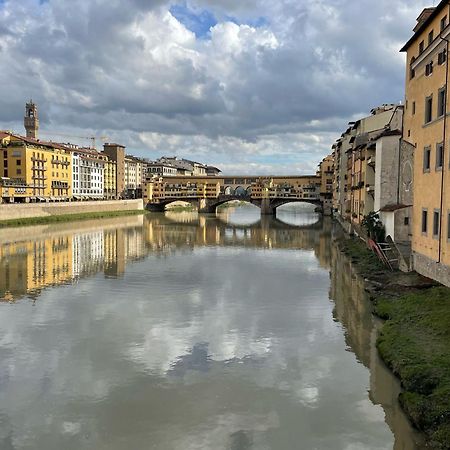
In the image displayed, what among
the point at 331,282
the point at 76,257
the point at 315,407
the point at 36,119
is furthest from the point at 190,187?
the point at 315,407

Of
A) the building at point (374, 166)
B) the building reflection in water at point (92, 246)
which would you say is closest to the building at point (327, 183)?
the building reflection in water at point (92, 246)

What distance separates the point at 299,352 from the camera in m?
16.1

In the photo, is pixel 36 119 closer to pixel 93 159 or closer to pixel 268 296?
pixel 93 159

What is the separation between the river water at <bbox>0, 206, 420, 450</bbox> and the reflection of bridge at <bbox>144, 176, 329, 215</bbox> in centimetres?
6849

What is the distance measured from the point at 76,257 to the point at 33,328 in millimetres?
19803

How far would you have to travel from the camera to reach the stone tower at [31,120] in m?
124

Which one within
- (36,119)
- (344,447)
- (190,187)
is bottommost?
(344,447)

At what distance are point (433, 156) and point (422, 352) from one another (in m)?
10.3

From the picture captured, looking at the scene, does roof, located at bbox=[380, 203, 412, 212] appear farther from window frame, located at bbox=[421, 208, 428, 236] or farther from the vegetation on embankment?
the vegetation on embankment

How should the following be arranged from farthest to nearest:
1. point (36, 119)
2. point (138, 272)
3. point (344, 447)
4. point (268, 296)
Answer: point (36, 119), point (138, 272), point (268, 296), point (344, 447)

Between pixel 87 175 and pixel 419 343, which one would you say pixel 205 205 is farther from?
pixel 419 343

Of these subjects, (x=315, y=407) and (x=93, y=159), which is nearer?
(x=315, y=407)

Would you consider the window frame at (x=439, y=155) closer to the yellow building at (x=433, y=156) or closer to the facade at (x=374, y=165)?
the yellow building at (x=433, y=156)

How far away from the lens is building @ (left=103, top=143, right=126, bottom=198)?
12419cm
